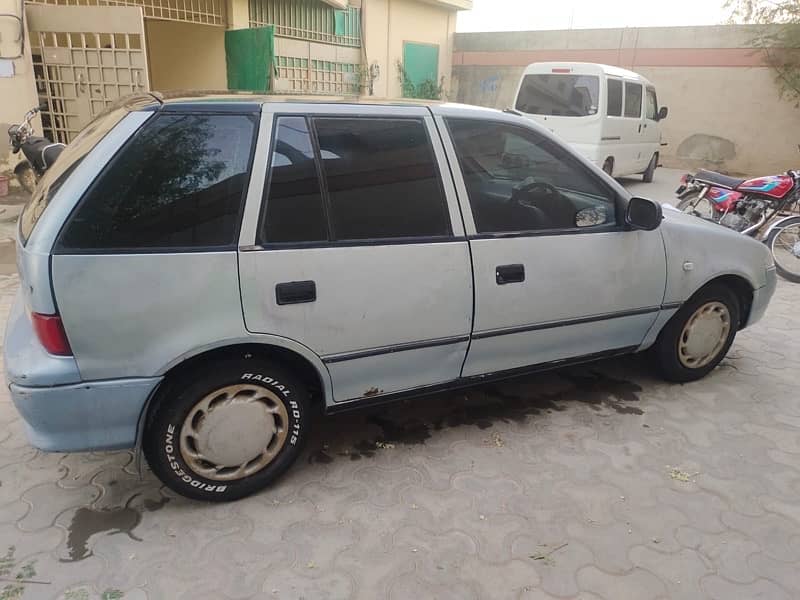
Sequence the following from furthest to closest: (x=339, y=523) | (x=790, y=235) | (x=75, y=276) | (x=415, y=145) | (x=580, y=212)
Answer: (x=790, y=235) < (x=580, y=212) < (x=415, y=145) < (x=339, y=523) < (x=75, y=276)

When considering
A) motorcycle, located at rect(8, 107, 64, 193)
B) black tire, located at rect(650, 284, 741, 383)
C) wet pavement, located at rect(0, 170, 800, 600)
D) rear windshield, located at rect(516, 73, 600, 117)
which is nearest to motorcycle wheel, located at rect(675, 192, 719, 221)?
rear windshield, located at rect(516, 73, 600, 117)

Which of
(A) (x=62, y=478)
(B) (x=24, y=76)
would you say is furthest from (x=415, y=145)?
(B) (x=24, y=76)

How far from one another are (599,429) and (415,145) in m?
1.83

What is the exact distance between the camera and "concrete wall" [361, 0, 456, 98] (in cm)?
1326

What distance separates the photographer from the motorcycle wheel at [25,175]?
712cm

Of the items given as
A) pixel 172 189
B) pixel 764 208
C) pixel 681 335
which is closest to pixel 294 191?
pixel 172 189

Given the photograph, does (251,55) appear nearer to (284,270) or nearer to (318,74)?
(318,74)

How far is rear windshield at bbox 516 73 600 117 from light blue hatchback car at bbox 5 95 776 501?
7.09m

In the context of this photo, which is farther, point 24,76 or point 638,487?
point 24,76

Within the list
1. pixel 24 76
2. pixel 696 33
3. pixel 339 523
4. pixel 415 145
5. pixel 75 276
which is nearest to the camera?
pixel 75 276

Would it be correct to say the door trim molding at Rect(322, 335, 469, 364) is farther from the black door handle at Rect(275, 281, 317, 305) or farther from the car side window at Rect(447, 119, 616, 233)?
the car side window at Rect(447, 119, 616, 233)

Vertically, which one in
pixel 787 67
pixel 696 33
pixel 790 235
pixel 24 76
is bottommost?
pixel 790 235

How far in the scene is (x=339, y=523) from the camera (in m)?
2.42

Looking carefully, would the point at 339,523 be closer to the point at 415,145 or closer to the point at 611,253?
the point at 415,145
